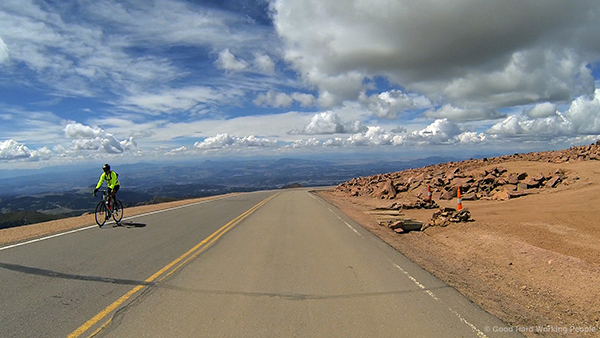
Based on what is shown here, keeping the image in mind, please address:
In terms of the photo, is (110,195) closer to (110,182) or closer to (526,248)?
(110,182)

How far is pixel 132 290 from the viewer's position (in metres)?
5.05

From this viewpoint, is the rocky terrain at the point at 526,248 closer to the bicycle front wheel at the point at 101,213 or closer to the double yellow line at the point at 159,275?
the double yellow line at the point at 159,275

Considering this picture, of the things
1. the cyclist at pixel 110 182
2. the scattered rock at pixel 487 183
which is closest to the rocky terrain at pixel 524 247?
the scattered rock at pixel 487 183

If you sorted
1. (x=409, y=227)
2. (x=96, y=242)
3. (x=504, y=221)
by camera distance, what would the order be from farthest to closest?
(x=409, y=227)
(x=504, y=221)
(x=96, y=242)

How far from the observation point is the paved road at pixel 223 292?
3904 millimetres

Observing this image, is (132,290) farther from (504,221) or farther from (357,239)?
(504,221)

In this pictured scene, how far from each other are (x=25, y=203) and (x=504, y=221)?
192243 mm

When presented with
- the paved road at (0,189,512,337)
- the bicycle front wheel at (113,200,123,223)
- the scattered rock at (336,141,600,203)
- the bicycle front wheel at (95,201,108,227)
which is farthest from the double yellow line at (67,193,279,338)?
the scattered rock at (336,141,600,203)

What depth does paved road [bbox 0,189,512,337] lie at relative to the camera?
12.8 ft

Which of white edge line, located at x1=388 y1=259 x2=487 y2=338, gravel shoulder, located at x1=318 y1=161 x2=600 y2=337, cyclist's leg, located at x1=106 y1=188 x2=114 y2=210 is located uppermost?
cyclist's leg, located at x1=106 y1=188 x2=114 y2=210

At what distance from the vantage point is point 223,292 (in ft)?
16.5

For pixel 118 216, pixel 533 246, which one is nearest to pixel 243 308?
pixel 533 246

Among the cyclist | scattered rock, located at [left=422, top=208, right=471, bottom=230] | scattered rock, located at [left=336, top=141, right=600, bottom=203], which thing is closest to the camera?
scattered rock, located at [left=422, top=208, right=471, bottom=230]

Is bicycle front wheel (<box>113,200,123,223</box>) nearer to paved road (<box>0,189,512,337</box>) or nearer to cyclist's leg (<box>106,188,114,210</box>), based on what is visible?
cyclist's leg (<box>106,188,114,210</box>)
